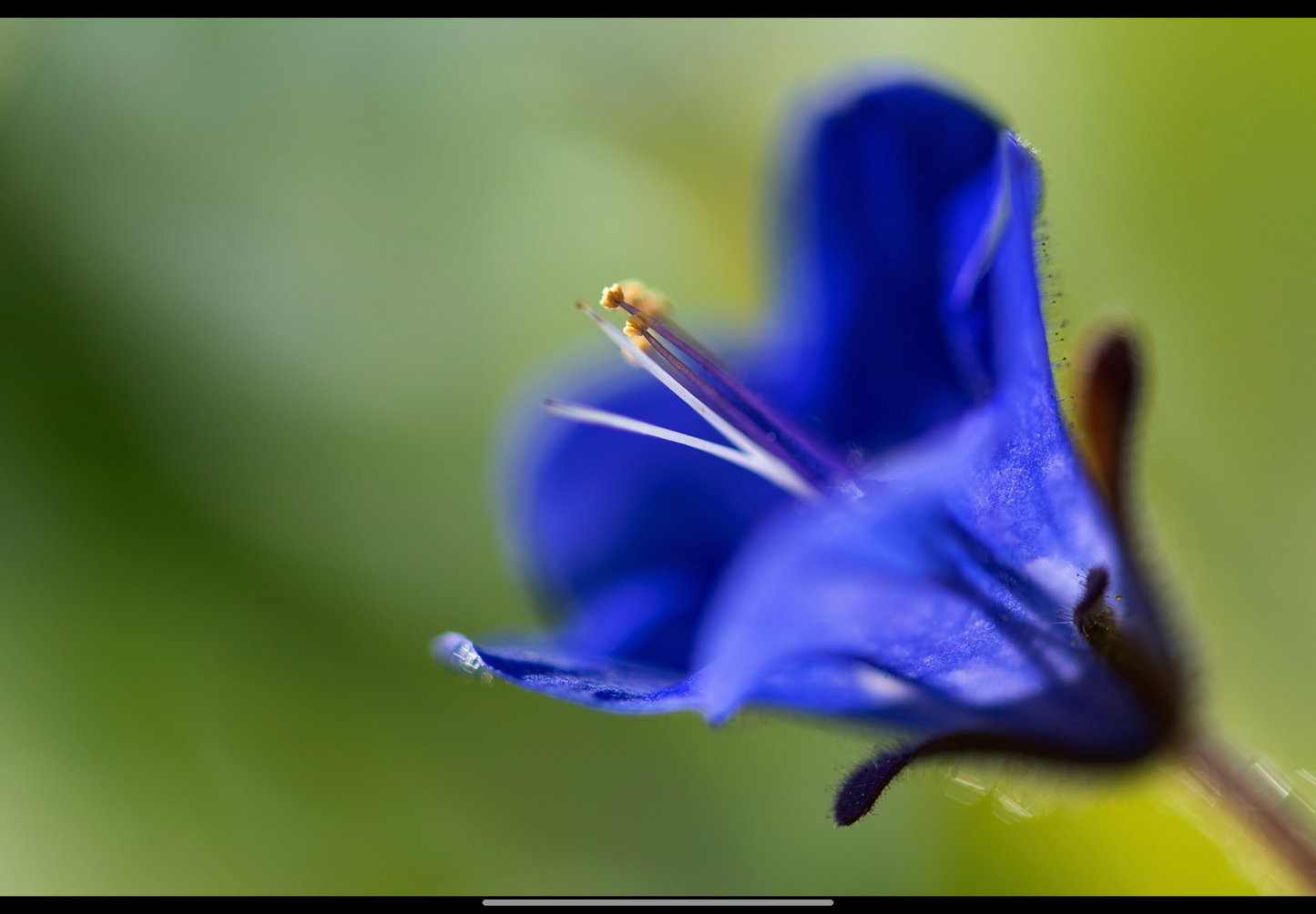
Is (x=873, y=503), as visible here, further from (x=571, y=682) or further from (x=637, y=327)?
(x=637, y=327)

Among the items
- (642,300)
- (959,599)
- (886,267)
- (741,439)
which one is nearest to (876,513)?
(959,599)

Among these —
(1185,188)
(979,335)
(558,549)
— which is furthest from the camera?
(1185,188)

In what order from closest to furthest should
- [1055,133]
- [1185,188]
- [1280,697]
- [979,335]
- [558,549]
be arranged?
[979,335] < [558,549] < [1280,697] < [1185,188] < [1055,133]

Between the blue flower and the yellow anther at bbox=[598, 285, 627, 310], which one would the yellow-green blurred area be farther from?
the yellow anther at bbox=[598, 285, 627, 310]

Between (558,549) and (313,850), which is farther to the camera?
(313,850)

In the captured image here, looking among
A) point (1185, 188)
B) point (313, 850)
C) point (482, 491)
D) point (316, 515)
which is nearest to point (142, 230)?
point (316, 515)

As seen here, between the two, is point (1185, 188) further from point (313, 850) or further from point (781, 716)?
point (313, 850)
